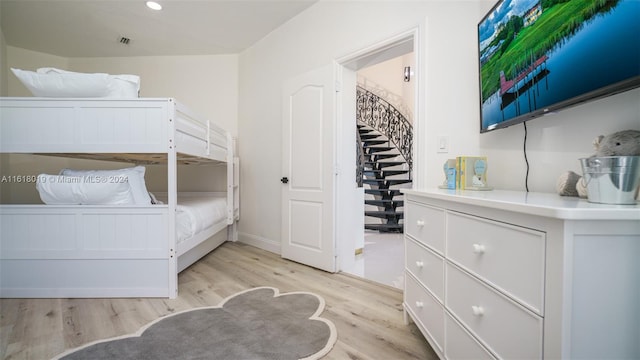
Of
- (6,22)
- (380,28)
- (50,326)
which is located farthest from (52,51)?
(380,28)

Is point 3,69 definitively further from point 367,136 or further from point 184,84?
point 367,136

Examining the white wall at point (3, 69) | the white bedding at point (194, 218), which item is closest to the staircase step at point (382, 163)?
the white bedding at point (194, 218)

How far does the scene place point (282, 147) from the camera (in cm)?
331

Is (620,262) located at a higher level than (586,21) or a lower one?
lower

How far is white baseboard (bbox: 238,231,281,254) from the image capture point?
3.52m

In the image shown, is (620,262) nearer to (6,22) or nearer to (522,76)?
(522,76)

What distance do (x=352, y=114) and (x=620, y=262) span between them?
241cm

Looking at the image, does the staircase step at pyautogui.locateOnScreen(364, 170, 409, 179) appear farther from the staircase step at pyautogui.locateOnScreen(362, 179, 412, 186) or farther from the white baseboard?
the white baseboard

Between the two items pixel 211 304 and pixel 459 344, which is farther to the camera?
pixel 211 304

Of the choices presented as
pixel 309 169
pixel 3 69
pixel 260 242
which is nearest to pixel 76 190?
pixel 309 169

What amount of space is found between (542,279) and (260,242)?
3330 mm

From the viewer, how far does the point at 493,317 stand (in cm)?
92

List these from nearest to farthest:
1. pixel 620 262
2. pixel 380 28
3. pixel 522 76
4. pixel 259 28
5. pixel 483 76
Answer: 1. pixel 620 262
2. pixel 522 76
3. pixel 483 76
4. pixel 380 28
5. pixel 259 28

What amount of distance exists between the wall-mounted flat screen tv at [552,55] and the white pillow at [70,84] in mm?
2372
